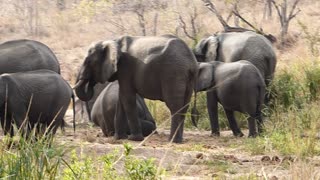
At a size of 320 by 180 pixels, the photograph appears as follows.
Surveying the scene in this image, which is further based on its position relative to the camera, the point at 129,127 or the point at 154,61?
the point at 129,127

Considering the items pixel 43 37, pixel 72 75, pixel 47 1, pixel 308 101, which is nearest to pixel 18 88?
pixel 308 101

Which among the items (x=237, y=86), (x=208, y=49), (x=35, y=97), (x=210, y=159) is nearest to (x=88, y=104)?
(x=208, y=49)

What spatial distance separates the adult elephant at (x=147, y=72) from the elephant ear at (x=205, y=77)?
2.59ft

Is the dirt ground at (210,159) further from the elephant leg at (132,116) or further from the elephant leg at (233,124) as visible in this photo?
the elephant leg at (233,124)

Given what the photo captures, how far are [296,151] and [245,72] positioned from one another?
3.22 metres

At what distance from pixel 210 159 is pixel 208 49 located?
5.47 meters

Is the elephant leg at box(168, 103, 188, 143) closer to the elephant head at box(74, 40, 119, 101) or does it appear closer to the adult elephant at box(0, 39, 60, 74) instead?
the elephant head at box(74, 40, 119, 101)

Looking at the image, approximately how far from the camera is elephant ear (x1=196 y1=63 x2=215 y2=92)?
1173 centimetres

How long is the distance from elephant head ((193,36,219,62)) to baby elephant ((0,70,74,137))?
3.84m

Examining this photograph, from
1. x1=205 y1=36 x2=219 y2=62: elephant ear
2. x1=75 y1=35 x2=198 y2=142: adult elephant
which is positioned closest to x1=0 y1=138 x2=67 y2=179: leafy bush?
x1=75 y1=35 x2=198 y2=142: adult elephant

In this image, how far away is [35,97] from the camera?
9.79m

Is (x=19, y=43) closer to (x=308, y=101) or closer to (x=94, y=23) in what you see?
(x=308, y=101)

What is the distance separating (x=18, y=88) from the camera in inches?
378

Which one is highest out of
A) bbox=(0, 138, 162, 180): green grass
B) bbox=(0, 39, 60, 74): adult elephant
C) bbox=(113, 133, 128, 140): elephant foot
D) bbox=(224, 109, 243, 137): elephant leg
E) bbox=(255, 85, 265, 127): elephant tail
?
bbox=(0, 138, 162, 180): green grass
